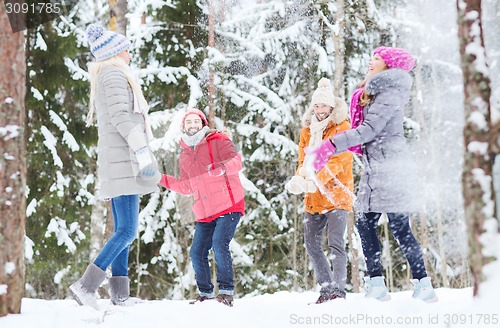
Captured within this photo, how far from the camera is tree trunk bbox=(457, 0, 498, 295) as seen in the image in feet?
9.95

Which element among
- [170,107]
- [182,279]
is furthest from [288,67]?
[182,279]

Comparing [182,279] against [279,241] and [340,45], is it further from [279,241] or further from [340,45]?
[340,45]

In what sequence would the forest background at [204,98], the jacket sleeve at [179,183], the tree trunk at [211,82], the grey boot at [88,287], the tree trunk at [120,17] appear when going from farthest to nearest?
the tree trunk at [211,82], the forest background at [204,98], the tree trunk at [120,17], the jacket sleeve at [179,183], the grey boot at [88,287]

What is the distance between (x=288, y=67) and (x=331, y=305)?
30.5 feet

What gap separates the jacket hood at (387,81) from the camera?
4.16 m

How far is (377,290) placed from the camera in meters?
4.18

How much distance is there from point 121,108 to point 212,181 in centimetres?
108

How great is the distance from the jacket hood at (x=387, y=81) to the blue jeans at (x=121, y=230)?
2.00 m

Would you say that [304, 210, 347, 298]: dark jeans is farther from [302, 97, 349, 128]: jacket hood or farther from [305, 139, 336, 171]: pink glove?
[302, 97, 349, 128]: jacket hood

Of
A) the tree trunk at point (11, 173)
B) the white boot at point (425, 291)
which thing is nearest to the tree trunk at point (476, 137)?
the white boot at point (425, 291)

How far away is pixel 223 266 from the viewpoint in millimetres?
4578

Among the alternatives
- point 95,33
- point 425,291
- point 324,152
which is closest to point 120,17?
point 95,33
